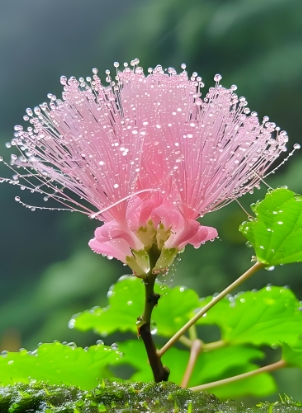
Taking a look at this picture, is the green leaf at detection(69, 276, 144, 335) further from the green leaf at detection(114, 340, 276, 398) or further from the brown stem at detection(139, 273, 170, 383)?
the brown stem at detection(139, 273, 170, 383)

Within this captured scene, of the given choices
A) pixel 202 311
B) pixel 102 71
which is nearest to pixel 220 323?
pixel 202 311

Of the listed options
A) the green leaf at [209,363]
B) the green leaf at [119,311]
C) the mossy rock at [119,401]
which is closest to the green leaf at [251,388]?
the green leaf at [209,363]

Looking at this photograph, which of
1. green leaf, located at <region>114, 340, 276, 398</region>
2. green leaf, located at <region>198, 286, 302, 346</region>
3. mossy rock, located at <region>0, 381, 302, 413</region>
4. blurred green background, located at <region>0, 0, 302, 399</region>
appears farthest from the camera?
blurred green background, located at <region>0, 0, 302, 399</region>

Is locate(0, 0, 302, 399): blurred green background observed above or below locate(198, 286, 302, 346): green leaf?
above

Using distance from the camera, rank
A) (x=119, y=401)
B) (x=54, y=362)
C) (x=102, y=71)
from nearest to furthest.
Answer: (x=119, y=401) < (x=54, y=362) < (x=102, y=71)

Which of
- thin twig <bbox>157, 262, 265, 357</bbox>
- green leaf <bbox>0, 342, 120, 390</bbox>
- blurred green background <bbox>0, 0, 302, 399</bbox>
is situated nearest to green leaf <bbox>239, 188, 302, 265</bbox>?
thin twig <bbox>157, 262, 265, 357</bbox>

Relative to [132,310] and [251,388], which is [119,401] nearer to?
[132,310]

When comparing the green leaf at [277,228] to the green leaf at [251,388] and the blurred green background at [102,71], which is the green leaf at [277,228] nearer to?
the green leaf at [251,388]

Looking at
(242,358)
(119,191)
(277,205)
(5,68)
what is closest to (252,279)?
(242,358)
